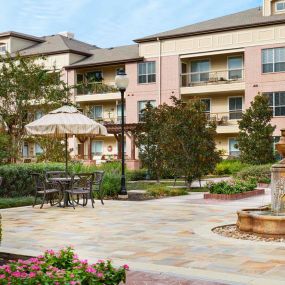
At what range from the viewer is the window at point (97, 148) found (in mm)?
45875

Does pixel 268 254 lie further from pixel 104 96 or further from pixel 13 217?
pixel 104 96

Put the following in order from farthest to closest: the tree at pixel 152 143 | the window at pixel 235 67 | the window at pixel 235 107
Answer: the window at pixel 235 67
the window at pixel 235 107
the tree at pixel 152 143

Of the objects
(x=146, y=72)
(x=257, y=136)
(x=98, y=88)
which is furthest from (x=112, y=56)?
(x=257, y=136)

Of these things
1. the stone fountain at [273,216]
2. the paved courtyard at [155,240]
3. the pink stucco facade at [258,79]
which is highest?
the pink stucco facade at [258,79]

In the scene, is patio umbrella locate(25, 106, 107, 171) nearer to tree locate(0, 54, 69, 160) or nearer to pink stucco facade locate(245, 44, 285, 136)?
tree locate(0, 54, 69, 160)

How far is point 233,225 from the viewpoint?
1081cm

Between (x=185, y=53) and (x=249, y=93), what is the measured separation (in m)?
6.18

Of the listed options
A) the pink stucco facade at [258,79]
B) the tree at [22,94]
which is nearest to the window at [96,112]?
the pink stucco facade at [258,79]

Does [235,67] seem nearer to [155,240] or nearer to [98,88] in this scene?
[98,88]

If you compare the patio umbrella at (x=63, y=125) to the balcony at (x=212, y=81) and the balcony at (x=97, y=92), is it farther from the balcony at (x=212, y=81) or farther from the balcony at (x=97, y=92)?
the balcony at (x=97, y=92)

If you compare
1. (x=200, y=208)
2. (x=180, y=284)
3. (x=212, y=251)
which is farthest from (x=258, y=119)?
(x=180, y=284)

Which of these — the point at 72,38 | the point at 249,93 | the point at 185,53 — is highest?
the point at 72,38

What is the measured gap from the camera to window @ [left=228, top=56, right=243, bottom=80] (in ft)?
129

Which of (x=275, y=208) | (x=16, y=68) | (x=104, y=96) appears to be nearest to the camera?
(x=275, y=208)
